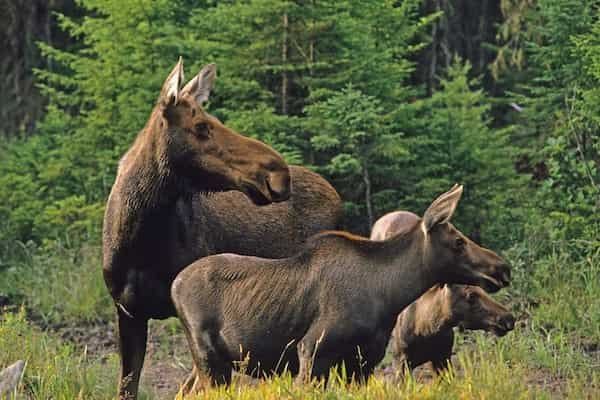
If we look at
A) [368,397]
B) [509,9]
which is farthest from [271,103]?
[368,397]

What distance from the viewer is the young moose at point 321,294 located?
7781mm

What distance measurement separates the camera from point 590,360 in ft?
32.9

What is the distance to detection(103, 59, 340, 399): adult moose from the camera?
7859 mm

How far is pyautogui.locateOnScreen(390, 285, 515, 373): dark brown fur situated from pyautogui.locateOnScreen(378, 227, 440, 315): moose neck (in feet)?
3.39

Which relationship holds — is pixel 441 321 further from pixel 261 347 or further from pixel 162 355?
pixel 162 355

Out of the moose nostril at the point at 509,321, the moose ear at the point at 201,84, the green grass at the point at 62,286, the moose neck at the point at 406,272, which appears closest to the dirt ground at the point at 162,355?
the green grass at the point at 62,286

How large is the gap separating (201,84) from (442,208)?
1913 millimetres

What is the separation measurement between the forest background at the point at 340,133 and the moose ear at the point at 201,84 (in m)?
4.27

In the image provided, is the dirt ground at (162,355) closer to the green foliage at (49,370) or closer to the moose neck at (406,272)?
the green foliage at (49,370)

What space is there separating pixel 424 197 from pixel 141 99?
3426mm

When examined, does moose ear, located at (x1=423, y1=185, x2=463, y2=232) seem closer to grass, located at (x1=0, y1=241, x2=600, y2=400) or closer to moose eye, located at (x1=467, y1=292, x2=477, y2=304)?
grass, located at (x1=0, y1=241, x2=600, y2=400)

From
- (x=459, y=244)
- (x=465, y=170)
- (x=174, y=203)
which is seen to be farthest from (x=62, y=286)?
(x=459, y=244)

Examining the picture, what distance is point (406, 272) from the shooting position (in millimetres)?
8133

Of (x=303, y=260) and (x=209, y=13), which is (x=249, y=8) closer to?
(x=209, y=13)
